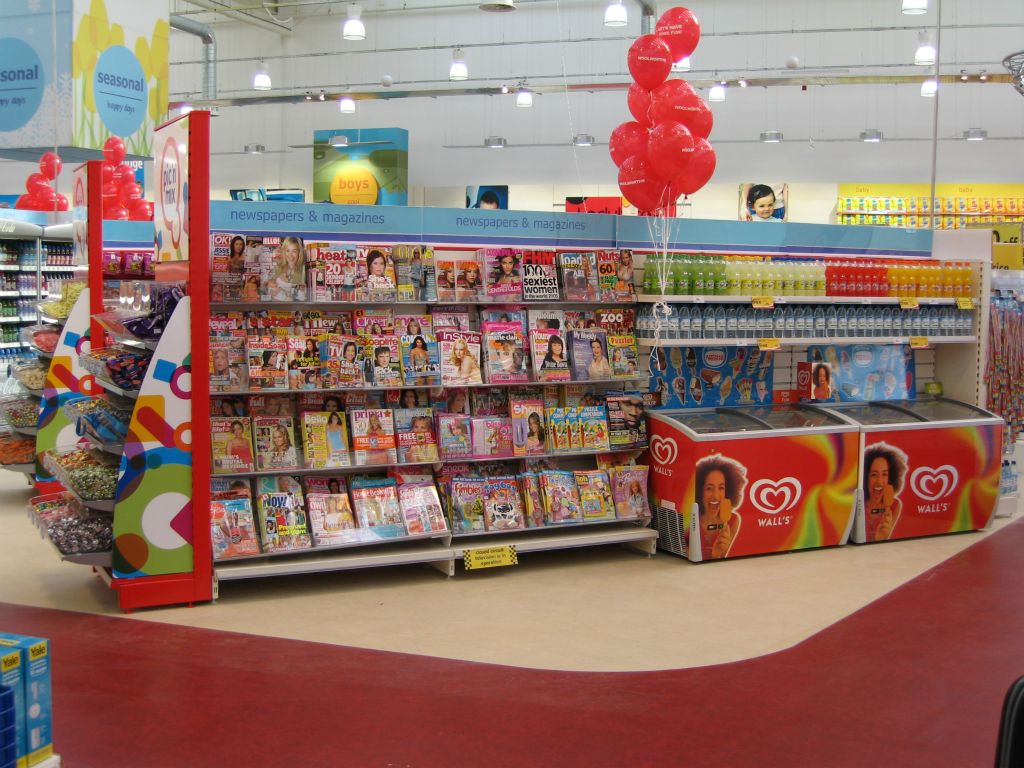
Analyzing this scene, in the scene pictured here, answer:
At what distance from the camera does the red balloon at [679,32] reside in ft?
22.3

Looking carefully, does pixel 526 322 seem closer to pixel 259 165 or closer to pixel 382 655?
pixel 382 655

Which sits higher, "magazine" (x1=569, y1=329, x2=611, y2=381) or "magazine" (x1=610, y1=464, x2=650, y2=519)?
"magazine" (x1=569, y1=329, x2=611, y2=381)

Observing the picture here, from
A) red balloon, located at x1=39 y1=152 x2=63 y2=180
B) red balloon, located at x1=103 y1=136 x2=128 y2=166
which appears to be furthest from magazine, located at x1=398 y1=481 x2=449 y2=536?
red balloon, located at x1=39 y1=152 x2=63 y2=180

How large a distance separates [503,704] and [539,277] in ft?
9.69

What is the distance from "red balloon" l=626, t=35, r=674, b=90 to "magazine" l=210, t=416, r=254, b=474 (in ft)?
10.4

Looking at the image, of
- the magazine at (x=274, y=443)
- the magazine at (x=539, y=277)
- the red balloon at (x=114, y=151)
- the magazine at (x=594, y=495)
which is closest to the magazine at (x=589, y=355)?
the magazine at (x=539, y=277)

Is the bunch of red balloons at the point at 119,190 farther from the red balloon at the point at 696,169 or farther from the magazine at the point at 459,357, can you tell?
the red balloon at the point at 696,169

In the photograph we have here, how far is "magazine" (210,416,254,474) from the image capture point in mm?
5711

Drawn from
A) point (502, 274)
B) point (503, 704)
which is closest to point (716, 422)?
point (502, 274)

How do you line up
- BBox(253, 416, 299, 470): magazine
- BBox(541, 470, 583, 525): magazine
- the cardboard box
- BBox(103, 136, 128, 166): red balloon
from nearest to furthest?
the cardboard box, BBox(253, 416, 299, 470): magazine, BBox(541, 470, 583, 525): magazine, BBox(103, 136, 128, 166): red balloon

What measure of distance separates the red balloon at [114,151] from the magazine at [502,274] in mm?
6741

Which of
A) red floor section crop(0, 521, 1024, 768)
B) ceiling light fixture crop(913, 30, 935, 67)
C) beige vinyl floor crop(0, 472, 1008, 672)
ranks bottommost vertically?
red floor section crop(0, 521, 1024, 768)

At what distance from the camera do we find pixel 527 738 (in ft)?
12.7

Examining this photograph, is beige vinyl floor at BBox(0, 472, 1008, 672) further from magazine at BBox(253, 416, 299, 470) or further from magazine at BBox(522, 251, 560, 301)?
magazine at BBox(522, 251, 560, 301)
